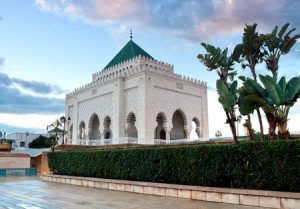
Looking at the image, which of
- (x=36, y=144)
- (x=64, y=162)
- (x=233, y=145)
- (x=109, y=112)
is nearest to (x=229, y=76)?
(x=233, y=145)

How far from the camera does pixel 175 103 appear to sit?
30.4 meters

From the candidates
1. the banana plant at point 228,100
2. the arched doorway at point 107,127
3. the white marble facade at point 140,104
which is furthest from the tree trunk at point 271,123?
the arched doorway at point 107,127

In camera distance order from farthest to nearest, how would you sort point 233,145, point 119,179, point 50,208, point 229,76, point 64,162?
point 64,162, point 229,76, point 119,179, point 233,145, point 50,208

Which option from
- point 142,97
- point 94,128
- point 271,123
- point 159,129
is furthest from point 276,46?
point 94,128

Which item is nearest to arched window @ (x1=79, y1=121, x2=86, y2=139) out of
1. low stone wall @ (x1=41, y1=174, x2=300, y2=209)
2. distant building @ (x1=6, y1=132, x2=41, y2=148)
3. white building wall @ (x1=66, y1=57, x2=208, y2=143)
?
white building wall @ (x1=66, y1=57, x2=208, y2=143)

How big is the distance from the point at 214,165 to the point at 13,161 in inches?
693

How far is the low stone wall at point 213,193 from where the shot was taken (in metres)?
6.32

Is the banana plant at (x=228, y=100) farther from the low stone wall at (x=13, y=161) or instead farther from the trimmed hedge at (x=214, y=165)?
the low stone wall at (x=13, y=161)

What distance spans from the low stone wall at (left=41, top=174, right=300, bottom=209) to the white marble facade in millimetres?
15980

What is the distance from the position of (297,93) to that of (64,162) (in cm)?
1017

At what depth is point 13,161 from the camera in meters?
21.3

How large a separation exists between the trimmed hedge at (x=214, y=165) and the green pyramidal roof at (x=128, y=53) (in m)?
23.9

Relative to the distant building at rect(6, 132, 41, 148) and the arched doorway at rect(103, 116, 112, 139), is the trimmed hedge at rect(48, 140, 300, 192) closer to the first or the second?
the arched doorway at rect(103, 116, 112, 139)

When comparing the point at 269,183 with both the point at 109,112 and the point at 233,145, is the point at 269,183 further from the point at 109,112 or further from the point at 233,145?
the point at 109,112
